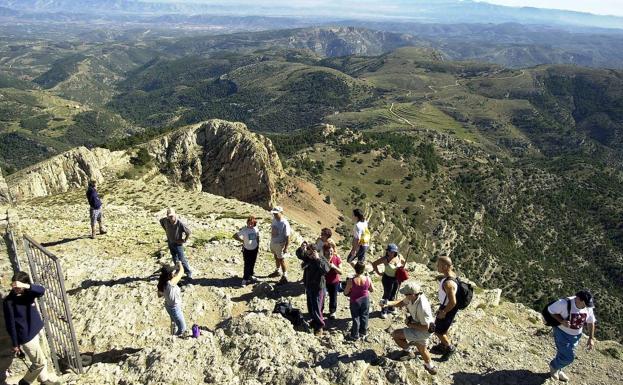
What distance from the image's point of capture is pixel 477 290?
1892 centimetres

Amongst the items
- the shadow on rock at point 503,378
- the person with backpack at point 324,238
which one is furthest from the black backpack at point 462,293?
the person with backpack at point 324,238

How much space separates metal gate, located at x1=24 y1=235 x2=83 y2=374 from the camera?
821cm

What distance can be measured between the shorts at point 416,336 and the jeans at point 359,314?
1.38 m

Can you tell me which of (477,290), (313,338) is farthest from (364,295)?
(477,290)

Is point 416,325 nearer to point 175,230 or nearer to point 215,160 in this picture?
point 175,230

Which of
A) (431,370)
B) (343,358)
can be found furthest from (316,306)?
Result: (431,370)

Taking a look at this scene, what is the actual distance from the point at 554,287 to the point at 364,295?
64.8 meters

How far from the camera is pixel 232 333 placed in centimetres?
1087

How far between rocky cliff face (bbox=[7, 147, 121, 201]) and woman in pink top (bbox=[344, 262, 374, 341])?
29.0 metres

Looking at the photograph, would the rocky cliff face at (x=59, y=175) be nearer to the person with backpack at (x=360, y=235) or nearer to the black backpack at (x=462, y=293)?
the person with backpack at (x=360, y=235)

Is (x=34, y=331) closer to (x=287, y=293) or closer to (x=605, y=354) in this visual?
(x=287, y=293)

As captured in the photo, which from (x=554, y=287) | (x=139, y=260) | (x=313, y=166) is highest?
(x=139, y=260)

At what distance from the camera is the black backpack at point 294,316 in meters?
12.1

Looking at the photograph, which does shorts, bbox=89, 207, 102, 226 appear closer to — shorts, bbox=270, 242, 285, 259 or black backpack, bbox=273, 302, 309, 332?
shorts, bbox=270, 242, 285, 259
